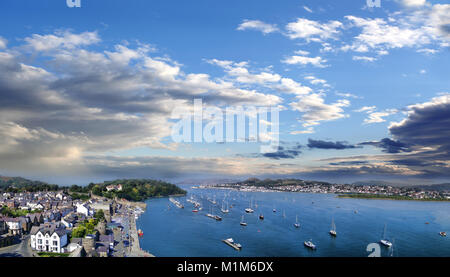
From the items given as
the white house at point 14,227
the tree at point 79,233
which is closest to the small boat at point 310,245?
the tree at point 79,233

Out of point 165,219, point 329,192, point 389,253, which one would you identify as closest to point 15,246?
point 165,219

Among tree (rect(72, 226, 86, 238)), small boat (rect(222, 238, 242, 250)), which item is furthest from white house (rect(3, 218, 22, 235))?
small boat (rect(222, 238, 242, 250))

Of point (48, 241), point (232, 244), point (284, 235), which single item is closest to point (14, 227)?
point (48, 241)

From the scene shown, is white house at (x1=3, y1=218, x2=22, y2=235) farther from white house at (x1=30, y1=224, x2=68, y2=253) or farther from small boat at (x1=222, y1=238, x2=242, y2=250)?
small boat at (x1=222, y1=238, x2=242, y2=250)

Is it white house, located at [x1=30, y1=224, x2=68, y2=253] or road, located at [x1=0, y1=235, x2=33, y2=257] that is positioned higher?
white house, located at [x1=30, y1=224, x2=68, y2=253]

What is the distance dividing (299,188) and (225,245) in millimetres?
62453

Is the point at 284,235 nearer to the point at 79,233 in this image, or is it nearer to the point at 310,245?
the point at 310,245

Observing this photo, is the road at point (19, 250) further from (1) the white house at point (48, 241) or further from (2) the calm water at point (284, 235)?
(2) the calm water at point (284, 235)

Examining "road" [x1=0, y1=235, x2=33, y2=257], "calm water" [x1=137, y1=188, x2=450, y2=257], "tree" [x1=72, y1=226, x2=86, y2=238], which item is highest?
"tree" [x1=72, y1=226, x2=86, y2=238]

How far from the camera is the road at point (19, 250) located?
1273 cm

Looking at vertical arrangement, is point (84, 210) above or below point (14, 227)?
below

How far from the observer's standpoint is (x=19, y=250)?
44.5ft

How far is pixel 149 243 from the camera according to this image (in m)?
17.9

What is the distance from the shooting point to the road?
1273cm
